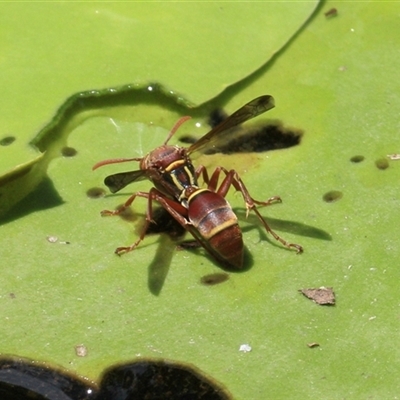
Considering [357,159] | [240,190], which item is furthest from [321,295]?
[357,159]

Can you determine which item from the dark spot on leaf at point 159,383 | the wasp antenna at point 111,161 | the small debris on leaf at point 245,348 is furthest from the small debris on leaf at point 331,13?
the dark spot on leaf at point 159,383

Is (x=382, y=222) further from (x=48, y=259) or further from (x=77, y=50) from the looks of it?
(x=77, y=50)

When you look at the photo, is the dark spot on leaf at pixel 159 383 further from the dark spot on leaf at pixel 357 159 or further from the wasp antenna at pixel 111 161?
the dark spot on leaf at pixel 357 159

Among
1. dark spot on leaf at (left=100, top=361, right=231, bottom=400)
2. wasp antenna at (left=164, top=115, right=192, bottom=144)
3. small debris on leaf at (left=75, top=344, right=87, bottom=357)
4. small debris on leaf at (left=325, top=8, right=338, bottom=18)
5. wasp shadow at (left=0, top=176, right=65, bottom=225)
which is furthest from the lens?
small debris on leaf at (left=325, top=8, right=338, bottom=18)

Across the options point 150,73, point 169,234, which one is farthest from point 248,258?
point 150,73

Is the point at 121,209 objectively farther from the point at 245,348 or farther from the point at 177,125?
the point at 245,348

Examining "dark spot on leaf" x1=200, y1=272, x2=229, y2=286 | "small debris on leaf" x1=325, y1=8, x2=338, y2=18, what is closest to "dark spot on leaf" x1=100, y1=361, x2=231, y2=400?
"dark spot on leaf" x1=200, y1=272, x2=229, y2=286

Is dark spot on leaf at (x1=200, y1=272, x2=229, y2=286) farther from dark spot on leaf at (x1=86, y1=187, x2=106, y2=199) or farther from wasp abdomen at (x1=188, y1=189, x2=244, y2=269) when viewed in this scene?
dark spot on leaf at (x1=86, y1=187, x2=106, y2=199)
